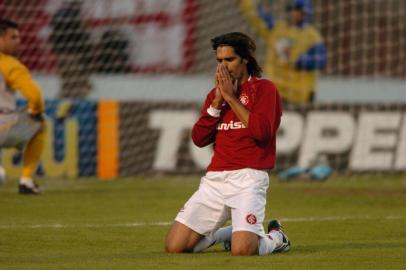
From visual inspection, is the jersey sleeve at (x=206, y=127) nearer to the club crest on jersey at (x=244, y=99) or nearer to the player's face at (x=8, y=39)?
the club crest on jersey at (x=244, y=99)

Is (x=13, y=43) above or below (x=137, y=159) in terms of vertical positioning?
above

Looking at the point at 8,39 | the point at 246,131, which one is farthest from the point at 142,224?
the point at 8,39

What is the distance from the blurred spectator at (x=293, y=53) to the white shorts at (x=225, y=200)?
352 inches

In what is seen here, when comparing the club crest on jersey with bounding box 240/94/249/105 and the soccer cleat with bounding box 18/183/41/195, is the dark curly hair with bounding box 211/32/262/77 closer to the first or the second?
the club crest on jersey with bounding box 240/94/249/105

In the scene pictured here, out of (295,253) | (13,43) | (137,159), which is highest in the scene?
(13,43)

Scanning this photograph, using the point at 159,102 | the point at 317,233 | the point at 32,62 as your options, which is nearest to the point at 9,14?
the point at 32,62

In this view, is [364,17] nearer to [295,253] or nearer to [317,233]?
[317,233]

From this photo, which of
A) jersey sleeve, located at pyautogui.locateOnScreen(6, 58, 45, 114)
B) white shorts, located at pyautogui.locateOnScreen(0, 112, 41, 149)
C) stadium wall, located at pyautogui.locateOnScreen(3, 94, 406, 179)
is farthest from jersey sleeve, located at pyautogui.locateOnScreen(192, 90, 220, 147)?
stadium wall, located at pyautogui.locateOnScreen(3, 94, 406, 179)

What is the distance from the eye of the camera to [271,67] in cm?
1789

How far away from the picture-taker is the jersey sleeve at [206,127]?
845 centimetres

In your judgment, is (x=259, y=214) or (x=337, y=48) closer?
(x=259, y=214)

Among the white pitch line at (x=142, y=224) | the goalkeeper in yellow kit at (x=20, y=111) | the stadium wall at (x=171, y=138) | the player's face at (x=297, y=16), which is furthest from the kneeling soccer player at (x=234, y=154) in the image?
the player's face at (x=297, y=16)

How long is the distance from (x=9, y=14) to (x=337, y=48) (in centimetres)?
575

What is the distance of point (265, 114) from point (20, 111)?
5694 mm
